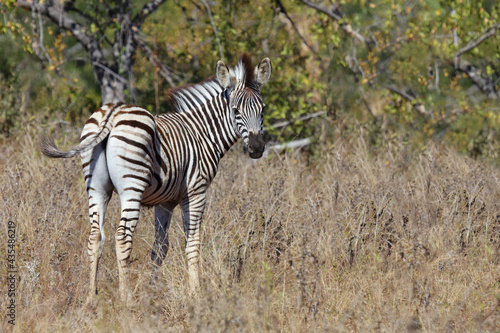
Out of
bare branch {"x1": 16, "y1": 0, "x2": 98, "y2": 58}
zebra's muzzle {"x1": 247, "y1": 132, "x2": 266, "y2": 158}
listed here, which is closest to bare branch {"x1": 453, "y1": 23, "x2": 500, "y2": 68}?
zebra's muzzle {"x1": 247, "y1": 132, "x2": 266, "y2": 158}

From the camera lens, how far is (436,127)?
11.8m

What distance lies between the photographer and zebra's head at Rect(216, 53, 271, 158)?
16.8 feet

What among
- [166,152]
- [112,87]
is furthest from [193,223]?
[112,87]

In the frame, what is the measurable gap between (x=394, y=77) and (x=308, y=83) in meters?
3.46

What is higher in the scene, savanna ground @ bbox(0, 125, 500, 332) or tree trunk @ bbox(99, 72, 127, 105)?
tree trunk @ bbox(99, 72, 127, 105)

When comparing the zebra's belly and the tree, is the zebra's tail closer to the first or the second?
the zebra's belly

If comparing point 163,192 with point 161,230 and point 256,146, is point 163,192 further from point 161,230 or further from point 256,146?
point 256,146

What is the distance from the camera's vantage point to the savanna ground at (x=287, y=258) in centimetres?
400

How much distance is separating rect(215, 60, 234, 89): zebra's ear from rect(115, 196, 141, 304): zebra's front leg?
149 cm

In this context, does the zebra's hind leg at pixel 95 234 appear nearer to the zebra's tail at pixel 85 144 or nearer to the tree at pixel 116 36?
the zebra's tail at pixel 85 144

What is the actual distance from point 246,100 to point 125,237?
1.62 meters

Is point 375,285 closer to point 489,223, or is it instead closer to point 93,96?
point 489,223

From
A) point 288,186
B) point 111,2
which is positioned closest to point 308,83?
point 288,186

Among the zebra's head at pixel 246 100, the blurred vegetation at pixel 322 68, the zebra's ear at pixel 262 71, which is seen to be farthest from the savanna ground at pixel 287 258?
the blurred vegetation at pixel 322 68
